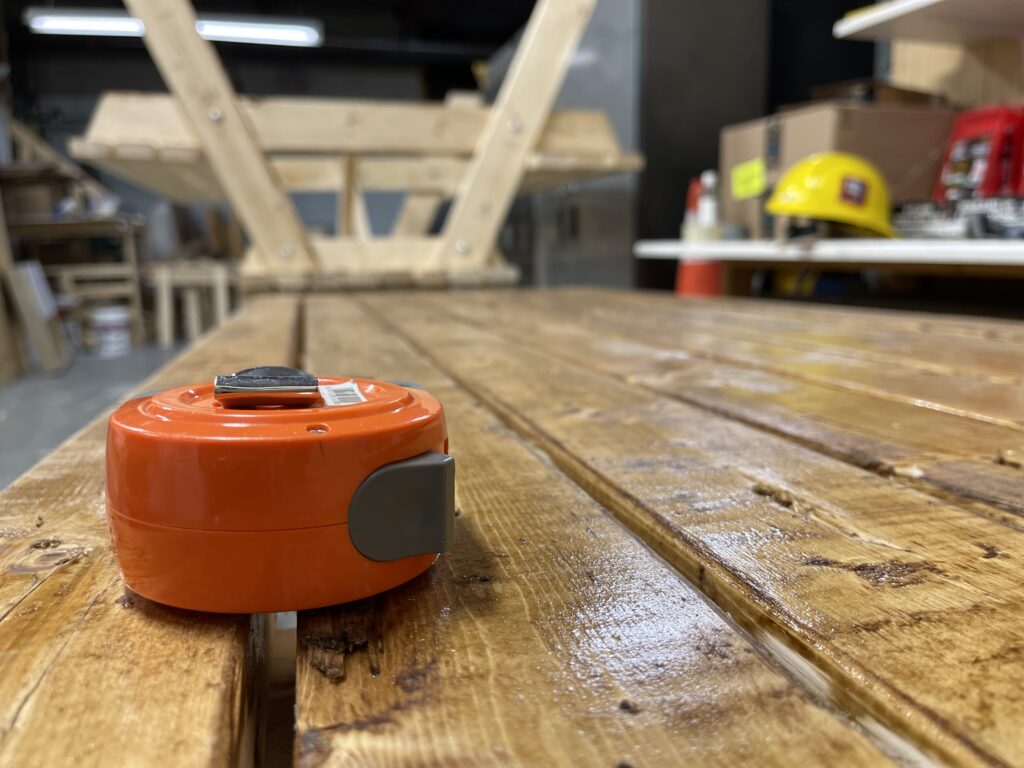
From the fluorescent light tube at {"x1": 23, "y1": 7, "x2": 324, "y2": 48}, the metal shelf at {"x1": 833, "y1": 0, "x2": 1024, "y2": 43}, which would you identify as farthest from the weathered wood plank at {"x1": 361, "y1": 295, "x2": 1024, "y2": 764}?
the fluorescent light tube at {"x1": 23, "y1": 7, "x2": 324, "y2": 48}

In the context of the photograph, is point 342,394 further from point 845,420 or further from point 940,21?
point 940,21

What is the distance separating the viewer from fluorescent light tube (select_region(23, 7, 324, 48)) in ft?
27.7

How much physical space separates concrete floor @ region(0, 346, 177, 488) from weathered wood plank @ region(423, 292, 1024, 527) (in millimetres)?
1938

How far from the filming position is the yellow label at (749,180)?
2990 millimetres

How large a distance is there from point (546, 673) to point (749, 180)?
121 inches

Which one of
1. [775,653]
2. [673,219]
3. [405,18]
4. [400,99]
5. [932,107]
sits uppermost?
[405,18]

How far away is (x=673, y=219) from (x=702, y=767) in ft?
12.5

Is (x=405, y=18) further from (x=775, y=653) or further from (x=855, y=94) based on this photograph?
(x=775, y=653)

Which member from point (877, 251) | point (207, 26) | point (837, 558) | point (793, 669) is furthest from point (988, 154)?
point (207, 26)

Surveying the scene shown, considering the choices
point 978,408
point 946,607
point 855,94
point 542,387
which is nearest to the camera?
point 946,607

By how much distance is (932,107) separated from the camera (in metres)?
2.69

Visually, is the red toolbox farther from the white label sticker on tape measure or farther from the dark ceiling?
the dark ceiling

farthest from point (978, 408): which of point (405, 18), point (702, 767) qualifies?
point (405, 18)

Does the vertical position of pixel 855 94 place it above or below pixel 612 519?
above
